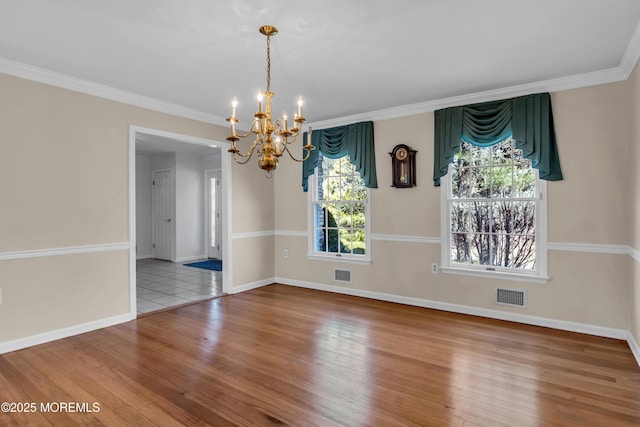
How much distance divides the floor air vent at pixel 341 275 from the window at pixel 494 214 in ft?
4.66

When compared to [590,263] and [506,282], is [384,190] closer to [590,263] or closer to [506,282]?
[506,282]

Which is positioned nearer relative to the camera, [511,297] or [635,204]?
[635,204]

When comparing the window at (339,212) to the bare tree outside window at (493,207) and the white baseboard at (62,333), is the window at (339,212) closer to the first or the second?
the bare tree outside window at (493,207)

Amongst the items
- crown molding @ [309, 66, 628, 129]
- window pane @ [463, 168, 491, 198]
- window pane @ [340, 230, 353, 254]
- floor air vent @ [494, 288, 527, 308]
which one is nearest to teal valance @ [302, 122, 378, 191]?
crown molding @ [309, 66, 628, 129]

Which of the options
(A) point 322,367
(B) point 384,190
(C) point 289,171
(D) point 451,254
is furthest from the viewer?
(C) point 289,171

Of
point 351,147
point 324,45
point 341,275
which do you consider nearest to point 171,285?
point 341,275

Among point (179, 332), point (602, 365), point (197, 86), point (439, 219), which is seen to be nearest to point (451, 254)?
point (439, 219)

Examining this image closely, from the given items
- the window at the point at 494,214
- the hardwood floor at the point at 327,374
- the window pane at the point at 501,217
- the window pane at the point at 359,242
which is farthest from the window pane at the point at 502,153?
the window pane at the point at 359,242

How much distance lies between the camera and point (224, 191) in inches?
208

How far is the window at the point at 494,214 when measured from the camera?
3928 mm

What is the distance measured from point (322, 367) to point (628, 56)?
3.63 m

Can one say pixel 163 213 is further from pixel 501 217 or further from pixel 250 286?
pixel 501 217

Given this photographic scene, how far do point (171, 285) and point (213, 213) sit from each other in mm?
3158

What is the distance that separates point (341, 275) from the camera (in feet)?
17.5
